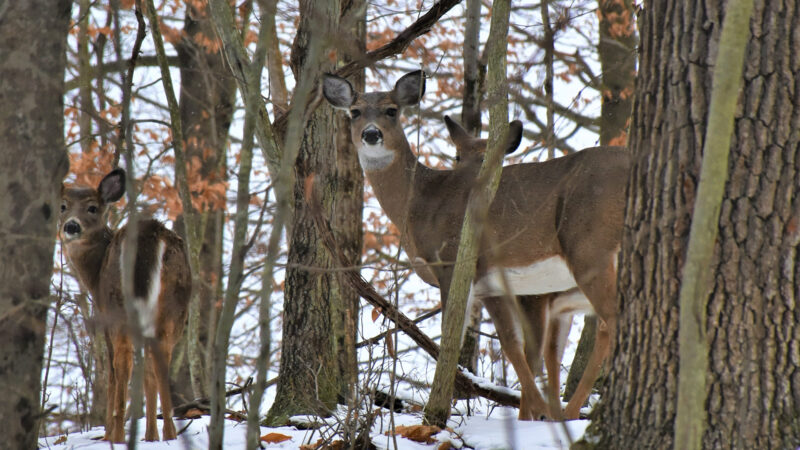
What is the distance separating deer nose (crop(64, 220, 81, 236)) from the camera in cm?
670

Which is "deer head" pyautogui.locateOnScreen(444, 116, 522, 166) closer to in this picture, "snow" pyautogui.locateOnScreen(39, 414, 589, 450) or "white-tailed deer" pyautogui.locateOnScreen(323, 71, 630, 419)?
"white-tailed deer" pyautogui.locateOnScreen(323, 71, 630, 419)

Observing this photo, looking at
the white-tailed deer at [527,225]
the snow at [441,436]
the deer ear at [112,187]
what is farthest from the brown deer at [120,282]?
the white-tailed deer at [527,225]

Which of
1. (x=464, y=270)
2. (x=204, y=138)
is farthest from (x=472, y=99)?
(x=204, y=138)

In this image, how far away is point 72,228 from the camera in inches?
265

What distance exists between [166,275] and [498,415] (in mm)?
2533

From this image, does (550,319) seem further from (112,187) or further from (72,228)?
(72,228)

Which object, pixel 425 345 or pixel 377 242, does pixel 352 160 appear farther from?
pixel 377 242

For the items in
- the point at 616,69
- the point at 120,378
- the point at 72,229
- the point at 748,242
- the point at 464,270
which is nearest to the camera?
the point at 748,242

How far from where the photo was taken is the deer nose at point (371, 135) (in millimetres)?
7180

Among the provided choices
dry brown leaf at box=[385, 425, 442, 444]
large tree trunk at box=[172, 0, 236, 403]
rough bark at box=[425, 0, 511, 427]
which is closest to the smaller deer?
rough bark at box=[425, 0, 511, 427]

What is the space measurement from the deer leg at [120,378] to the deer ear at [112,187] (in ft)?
4.78

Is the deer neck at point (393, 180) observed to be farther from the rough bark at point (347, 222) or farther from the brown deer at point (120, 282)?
the brown deer at point (120, 282)

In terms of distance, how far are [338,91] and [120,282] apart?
2136 millimetres

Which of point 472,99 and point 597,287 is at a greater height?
point 472,99
